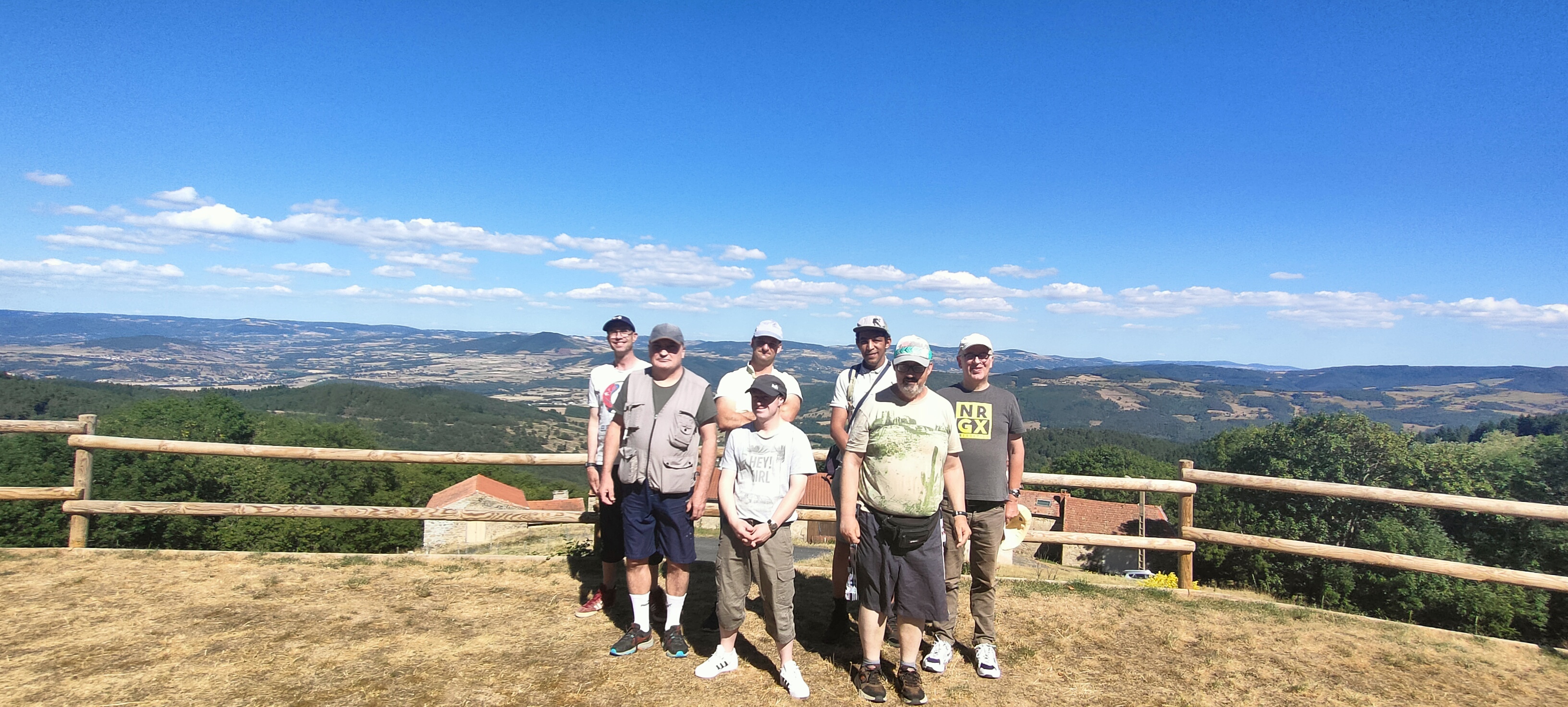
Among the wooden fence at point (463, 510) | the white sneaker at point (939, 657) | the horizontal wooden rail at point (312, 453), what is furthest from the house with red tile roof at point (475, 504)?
the white sneaker at point (939, 657)

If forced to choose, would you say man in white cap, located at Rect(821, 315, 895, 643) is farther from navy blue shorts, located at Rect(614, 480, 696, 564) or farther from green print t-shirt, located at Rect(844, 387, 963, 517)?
navy blue shorts, located at Rect(614, 480, 696, 564)

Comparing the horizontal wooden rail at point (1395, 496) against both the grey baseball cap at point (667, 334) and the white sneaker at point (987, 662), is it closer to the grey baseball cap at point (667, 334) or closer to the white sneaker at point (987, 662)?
the white sneaker at point (987, 662)

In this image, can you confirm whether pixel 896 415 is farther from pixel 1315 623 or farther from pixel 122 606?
pixel 122 606

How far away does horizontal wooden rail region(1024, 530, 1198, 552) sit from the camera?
547cm

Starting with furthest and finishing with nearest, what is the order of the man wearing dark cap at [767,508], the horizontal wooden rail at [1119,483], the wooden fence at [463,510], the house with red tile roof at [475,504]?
the house with red tile roof at [475,504], the horizontal wooden rail at [1119,483], the wooden fence at [463,510], the man wearing dark cap at [767,508]

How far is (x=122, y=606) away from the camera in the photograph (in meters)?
4.42

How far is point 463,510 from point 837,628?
3.09 meters

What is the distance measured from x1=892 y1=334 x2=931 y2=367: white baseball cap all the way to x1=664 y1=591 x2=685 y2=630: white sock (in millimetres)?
1938

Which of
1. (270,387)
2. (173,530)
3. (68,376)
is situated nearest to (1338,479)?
(173,530)

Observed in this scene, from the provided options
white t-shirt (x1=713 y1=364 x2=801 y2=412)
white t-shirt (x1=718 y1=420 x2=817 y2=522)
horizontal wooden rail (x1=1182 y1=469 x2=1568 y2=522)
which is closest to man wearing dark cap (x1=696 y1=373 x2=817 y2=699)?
white t-shirt (x1=718 y1=420 x2=817 y2=522)

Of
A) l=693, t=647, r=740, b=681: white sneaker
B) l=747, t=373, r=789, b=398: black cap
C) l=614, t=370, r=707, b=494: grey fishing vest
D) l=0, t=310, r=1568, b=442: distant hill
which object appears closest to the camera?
l=747, t=373, r=789, b=398: black cap

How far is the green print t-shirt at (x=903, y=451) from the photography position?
333cm

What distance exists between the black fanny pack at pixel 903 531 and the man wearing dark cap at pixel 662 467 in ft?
3.23

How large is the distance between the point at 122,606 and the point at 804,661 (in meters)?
4.53
